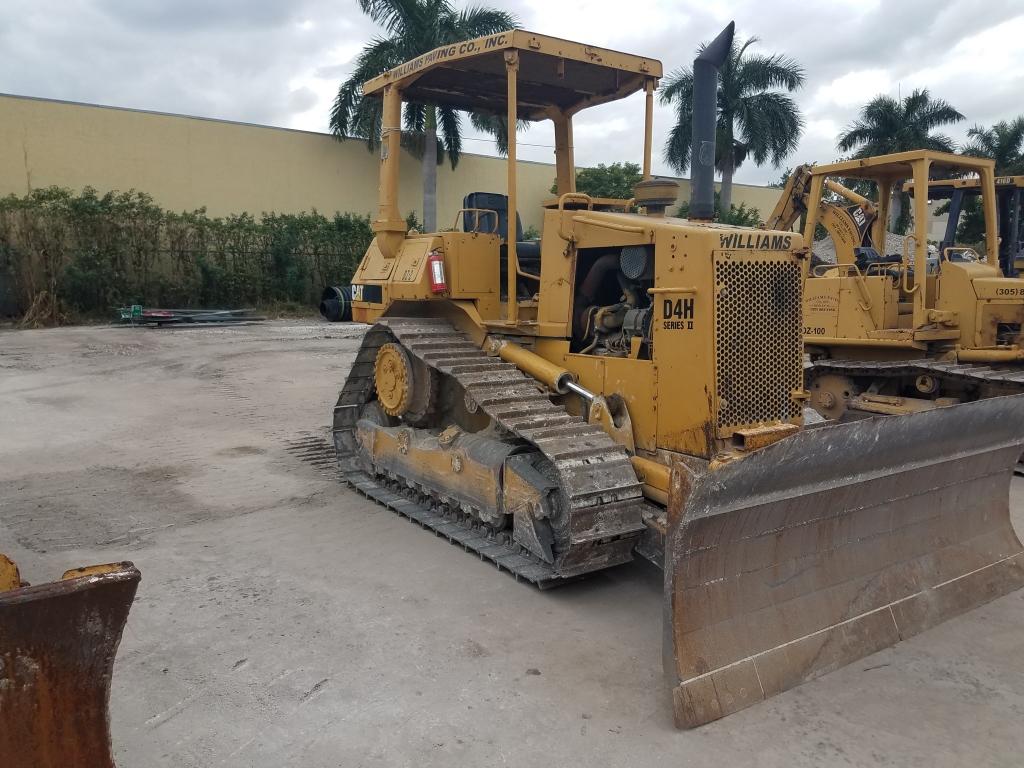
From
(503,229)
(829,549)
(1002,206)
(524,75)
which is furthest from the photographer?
(1002,206)

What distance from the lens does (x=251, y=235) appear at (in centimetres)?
2427

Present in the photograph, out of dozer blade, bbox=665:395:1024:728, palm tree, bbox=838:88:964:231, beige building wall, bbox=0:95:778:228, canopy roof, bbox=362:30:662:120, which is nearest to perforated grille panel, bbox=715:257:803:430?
dozer blade, bbox=665:395:1024:728

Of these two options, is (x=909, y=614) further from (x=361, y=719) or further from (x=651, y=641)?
(x=361, y=719)

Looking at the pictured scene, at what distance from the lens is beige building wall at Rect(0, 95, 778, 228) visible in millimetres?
23562

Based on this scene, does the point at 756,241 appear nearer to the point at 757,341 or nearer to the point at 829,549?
the point at 757,341

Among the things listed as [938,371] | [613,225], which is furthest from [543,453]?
[938,371]

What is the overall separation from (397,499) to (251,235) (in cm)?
1988

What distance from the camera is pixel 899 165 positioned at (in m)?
9.20

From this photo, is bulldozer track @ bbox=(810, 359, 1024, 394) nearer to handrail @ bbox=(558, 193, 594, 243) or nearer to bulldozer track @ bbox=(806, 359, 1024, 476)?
bulldozer track @ bbox=(806, 359, 1024, 476)

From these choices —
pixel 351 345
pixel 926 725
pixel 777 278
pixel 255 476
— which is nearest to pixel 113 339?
pixel 351 345

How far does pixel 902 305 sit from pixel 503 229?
519cm

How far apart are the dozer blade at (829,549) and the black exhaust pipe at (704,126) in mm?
2091

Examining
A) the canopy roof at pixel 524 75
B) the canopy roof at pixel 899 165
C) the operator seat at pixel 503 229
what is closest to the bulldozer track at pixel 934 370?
the canopy roof at pixel 899 165

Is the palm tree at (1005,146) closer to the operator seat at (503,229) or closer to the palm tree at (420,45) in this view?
the palm tree at (420,45)
